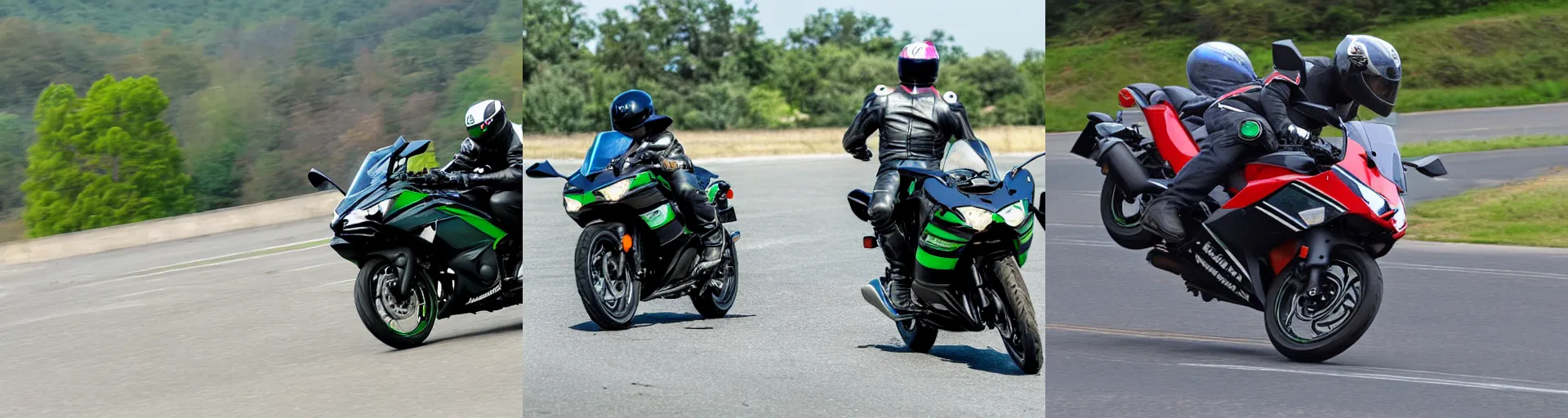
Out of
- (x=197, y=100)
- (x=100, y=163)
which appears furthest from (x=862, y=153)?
(x=197, y=100)

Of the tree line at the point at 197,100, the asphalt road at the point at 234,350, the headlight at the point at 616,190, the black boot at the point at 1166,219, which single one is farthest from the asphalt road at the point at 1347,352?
the tree line at the point at 197,100

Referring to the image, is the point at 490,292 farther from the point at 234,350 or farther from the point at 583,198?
the point at 234,350

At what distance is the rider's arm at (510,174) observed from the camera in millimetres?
7598

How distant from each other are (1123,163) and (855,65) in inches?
1019

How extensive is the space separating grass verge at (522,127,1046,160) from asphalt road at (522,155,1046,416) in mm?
14529

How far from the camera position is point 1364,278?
597 centimetres

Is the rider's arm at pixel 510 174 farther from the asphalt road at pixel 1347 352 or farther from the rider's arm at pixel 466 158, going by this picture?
the asphalt road at pixel 1347 352

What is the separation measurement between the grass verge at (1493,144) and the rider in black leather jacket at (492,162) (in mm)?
5566

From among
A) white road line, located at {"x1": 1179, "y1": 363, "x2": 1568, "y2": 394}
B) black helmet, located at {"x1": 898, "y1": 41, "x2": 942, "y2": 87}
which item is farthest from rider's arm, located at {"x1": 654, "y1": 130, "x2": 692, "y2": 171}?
white road line, located at {"x1": 1179, "y1": 363, "x2": 1568, "y2": 394}

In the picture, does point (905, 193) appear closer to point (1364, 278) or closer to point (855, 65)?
point (1364, 278)

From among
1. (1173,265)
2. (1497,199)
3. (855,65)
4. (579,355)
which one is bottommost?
(855,65)

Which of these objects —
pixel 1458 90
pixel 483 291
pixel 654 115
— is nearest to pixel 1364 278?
pixel 654 115

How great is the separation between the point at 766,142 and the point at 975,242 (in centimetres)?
2236

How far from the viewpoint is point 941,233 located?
617cm
